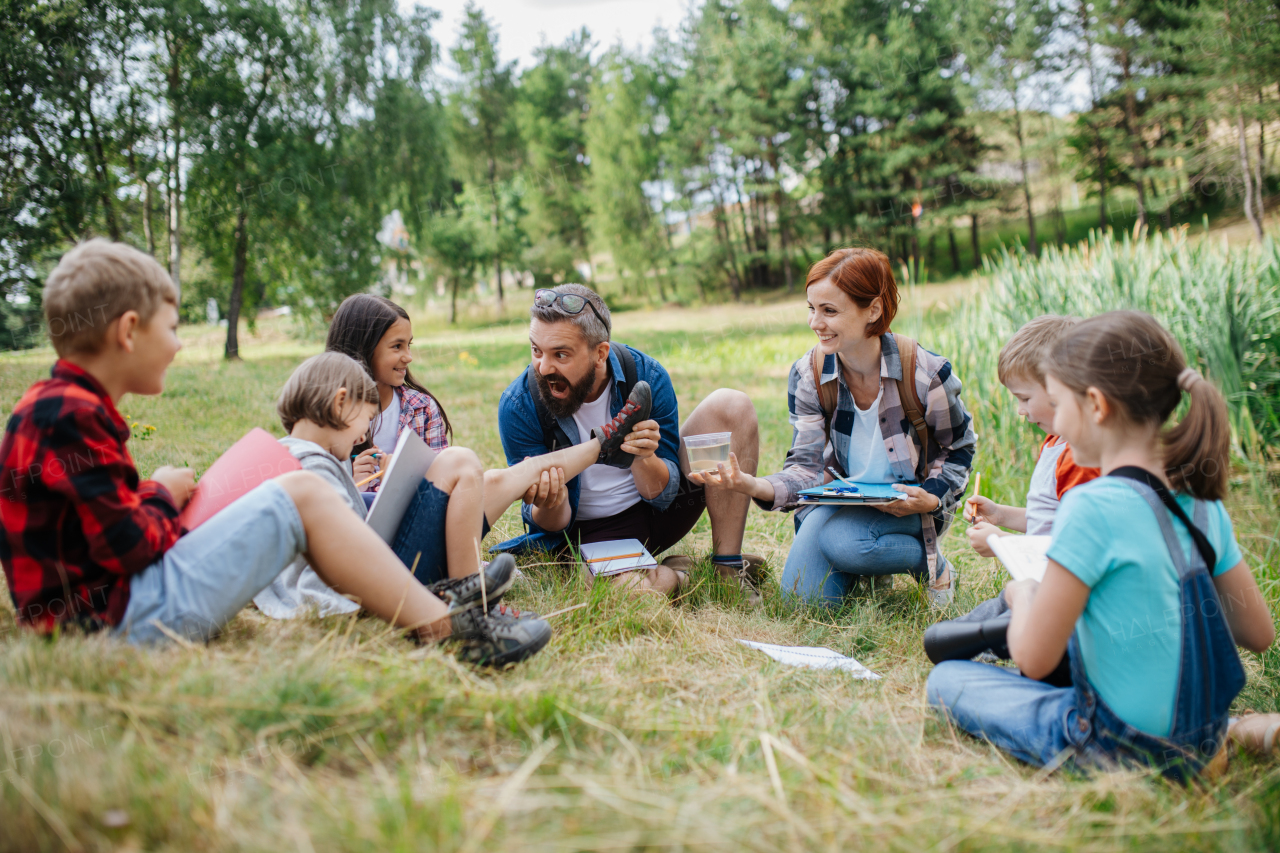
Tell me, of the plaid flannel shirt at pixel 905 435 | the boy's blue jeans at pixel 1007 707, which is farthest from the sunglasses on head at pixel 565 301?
the boy's blue jeans at pixel 1007 707

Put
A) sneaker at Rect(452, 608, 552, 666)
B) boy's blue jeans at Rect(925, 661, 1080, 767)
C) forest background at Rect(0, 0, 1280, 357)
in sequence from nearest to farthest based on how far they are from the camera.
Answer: boy's blue jeans at Rect(925, 661, 1080, 767) < sneaker at Rect(452, 608, 552, 666) < forest background at Rect(0, 0, 1280, 357)

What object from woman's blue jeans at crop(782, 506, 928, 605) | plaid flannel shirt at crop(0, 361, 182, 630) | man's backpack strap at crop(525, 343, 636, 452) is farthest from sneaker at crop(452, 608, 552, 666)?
woman's blue jeans at crop(782, 506, 928, 605)

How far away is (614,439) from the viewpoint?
111 inches

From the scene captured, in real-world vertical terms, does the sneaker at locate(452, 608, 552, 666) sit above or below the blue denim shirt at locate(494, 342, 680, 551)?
below

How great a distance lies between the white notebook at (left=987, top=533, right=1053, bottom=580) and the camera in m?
1.82

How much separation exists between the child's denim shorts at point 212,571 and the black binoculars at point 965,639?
5.57 feet

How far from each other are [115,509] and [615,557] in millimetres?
1659

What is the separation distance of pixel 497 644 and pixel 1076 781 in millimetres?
1363

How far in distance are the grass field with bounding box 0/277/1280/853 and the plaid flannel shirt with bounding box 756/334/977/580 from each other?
694mm

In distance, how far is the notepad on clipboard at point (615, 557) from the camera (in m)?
2.83

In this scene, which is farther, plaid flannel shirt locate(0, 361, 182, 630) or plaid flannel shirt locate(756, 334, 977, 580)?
plaid flannel shirt locate(756, 334, 977, 580)

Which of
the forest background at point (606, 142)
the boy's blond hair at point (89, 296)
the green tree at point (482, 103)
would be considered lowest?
the boy's blond hair at point (89, 296)

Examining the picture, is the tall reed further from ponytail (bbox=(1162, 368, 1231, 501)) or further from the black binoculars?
ponytail (bbox=(1162, 368, 1231, 501))

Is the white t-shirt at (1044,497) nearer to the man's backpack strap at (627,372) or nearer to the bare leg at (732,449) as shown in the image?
the bare leg at (732,449)
